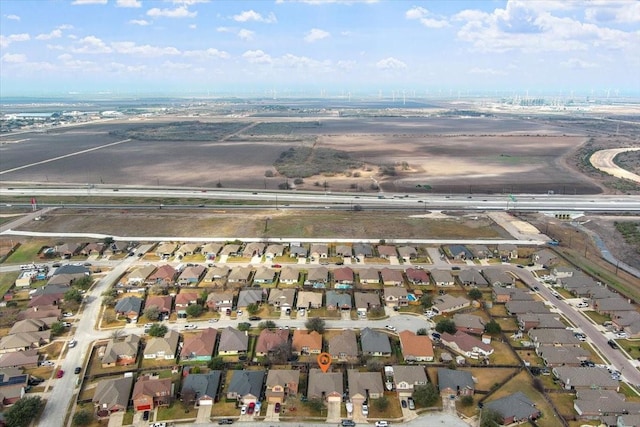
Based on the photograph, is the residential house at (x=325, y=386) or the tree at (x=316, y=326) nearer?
the residential house at (x=325, y=386)

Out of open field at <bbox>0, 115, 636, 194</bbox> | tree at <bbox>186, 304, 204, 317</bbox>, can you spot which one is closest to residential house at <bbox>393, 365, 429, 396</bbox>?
tree at <bbox>186, 304, 204, 317</bbox>

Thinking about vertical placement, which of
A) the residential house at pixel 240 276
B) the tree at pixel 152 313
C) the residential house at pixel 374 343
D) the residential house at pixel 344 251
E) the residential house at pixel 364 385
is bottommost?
the residential house at pixel 364 385

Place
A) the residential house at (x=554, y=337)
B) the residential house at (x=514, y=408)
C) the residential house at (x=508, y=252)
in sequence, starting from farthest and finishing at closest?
the residential house at (x=508, y=252)
the residential house at (x=554, y=337)
the residential house at (x=514, y=408)

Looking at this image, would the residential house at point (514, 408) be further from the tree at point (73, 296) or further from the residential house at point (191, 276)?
the tree at point (73, 296)

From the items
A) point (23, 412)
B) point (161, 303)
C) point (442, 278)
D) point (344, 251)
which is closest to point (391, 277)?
point (442, 278)

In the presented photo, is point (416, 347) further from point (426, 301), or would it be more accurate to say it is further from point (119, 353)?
point (119, 353)

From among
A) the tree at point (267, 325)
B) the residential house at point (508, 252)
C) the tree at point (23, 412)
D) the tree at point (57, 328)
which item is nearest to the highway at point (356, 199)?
the residential house at point (508, 252)

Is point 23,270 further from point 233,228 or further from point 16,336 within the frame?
point 233,228
